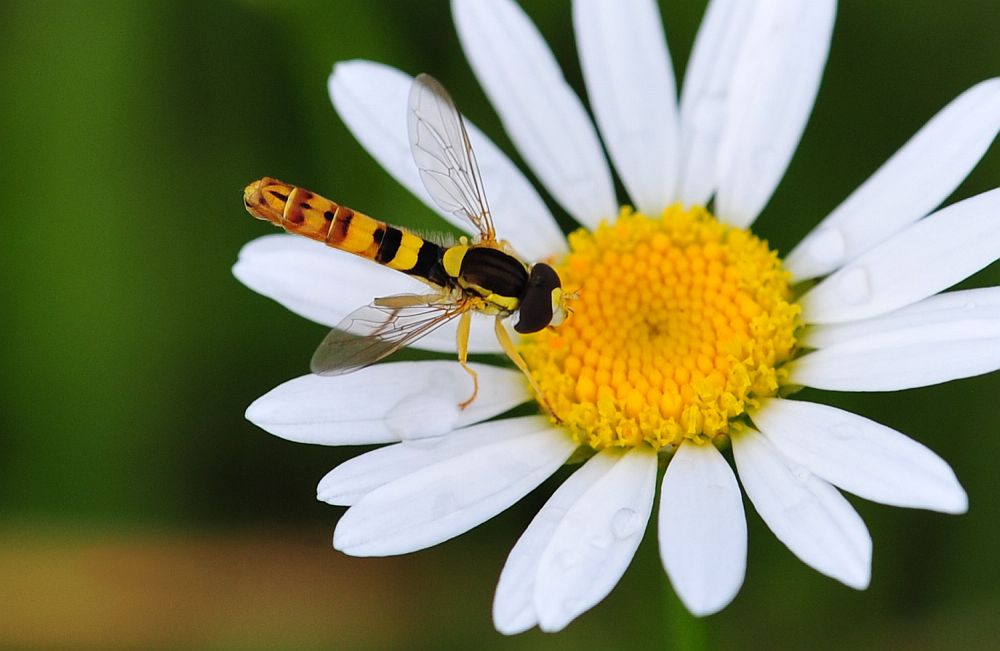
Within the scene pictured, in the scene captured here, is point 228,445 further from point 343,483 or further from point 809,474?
point 809,474

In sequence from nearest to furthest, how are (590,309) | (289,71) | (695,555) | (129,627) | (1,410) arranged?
(695,555)
(590,309)
(129,627)
(1,410)
(289,71)

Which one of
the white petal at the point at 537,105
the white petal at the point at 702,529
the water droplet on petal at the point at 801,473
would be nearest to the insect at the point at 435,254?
the white petal at the point at 537,105

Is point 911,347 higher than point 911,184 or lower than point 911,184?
lower

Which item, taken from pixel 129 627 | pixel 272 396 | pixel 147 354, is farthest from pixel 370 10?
pixel 129 627

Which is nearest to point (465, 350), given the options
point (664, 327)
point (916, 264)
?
point (664, 327)

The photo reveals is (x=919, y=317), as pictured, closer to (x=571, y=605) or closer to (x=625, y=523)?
(x=625, y=523)

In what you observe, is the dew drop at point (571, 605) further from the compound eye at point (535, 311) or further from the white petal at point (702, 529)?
the compound eye at point (535, 311)

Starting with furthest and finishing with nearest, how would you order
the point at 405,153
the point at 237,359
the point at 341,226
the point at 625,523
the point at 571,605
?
the point at 237,359 → the point at 405,153 → the point at 341,226 → the point at 625,523 → the point at 571,605
